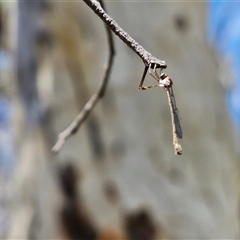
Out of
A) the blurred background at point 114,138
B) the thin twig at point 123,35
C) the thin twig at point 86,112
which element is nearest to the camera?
the thin twig at point 123,35

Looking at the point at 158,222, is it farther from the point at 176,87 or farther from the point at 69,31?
the point at 69,31

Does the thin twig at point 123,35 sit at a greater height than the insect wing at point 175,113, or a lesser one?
greater

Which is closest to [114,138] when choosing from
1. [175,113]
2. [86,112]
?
[86,112]

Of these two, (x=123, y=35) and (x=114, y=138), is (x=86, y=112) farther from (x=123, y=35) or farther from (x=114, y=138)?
(x=114, y=138)

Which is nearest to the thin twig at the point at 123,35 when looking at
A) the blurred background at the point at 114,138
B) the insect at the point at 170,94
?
the insect at the point at 170,94

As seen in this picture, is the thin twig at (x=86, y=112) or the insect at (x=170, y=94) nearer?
the insect at (x=170, y=94)

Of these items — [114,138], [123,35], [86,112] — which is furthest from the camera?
[114,138]

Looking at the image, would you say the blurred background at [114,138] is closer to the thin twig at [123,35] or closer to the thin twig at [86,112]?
the thin twig at [86,112]

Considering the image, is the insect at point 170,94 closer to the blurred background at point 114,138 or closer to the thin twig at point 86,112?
the thin twig at point 86,112

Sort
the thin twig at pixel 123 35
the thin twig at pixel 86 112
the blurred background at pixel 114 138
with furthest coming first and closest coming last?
the blurred background at pixel 114 138 < the thin twig at pixel 86 112 < the thin twig at pixel 123 35
